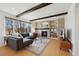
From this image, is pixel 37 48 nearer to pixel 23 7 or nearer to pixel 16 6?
pixel 23 7

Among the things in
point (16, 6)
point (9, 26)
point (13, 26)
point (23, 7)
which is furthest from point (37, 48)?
point (16, 6)

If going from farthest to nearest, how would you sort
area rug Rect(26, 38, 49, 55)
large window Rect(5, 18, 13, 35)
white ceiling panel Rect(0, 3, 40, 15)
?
large window Rect(5, 18, 13, 35)
area rug Rect(26, 38, 49, 55)
white ceiling panel Rect(0, 3, 40, 15)

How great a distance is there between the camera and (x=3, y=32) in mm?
5027

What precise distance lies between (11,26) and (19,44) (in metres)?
1.14

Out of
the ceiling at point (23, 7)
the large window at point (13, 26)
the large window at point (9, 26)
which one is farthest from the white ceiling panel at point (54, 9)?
the large window at point (9, 26)

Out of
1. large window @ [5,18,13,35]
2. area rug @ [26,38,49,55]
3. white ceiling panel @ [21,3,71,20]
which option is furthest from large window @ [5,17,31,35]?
area rug @ [26,38,49,55]

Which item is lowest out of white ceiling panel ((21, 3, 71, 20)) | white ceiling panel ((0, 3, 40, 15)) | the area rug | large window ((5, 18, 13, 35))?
the area rug

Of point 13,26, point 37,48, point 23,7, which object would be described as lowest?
point 37,48

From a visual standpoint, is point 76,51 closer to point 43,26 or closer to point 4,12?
point 4,12

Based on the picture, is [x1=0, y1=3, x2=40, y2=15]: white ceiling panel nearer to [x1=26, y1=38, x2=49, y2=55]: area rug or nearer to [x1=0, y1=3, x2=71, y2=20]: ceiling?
[x1=0, y1=3, x2=71, y2=20]: ceiling

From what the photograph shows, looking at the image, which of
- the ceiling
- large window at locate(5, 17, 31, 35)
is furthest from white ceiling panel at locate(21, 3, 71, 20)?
large window at locate(5, 17, 31, 35)

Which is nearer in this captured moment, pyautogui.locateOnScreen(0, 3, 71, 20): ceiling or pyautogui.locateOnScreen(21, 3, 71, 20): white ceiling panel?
pyautogui.locateOnScreen(0, 3, 71, 20): ceiling

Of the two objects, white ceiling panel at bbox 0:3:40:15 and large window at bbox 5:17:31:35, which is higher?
white ceiling panel at bbox 0:3:40:15

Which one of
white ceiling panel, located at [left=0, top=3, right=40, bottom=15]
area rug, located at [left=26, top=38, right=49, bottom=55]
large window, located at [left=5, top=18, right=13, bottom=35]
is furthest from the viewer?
large window, located at [left=5, top=18, right=13, bottom=35]
